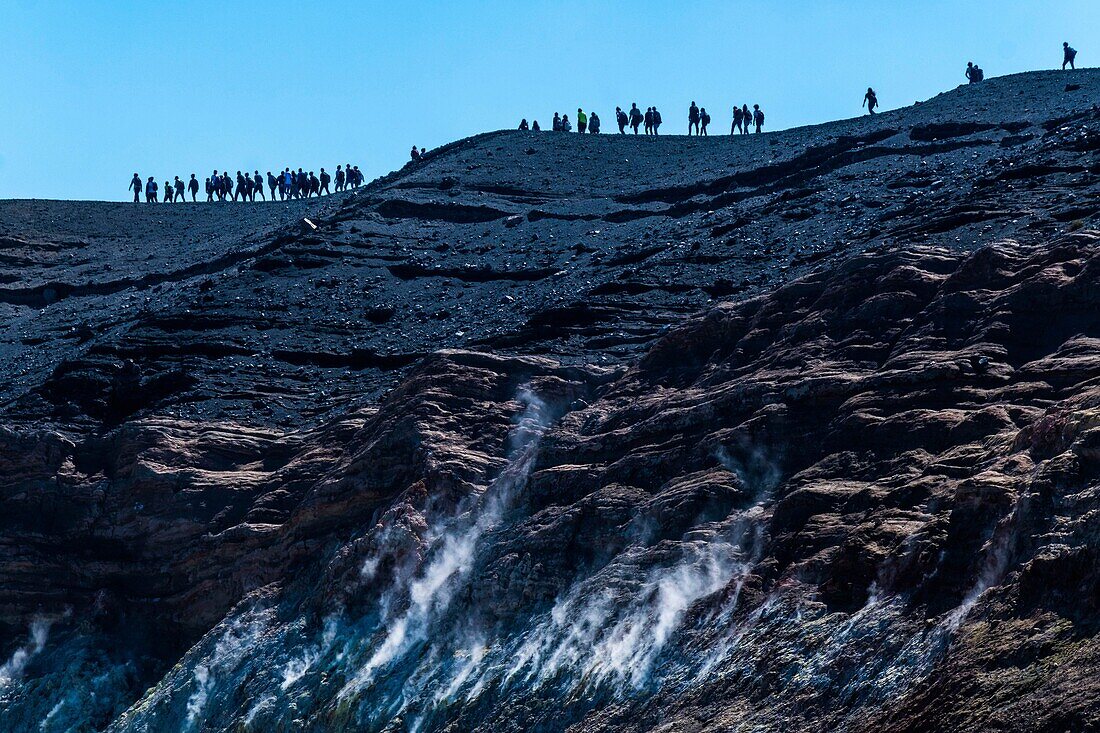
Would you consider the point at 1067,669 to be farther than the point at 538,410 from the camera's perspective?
No

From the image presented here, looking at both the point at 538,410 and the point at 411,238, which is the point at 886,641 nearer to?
the point at 538,410

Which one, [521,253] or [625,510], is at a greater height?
[521,253]

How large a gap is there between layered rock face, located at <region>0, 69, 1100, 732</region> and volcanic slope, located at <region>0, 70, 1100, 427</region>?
0.15m

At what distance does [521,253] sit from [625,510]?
531 inches

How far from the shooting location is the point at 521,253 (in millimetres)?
28797

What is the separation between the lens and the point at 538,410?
65.4 feet

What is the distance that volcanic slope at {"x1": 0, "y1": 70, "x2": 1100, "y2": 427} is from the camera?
74.2 ft

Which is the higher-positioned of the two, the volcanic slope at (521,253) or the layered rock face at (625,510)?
the volcanic slope at (521,253)

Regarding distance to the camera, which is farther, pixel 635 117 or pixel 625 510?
pixel 635 117

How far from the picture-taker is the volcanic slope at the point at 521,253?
22625 millimetres

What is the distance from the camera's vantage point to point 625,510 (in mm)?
15930

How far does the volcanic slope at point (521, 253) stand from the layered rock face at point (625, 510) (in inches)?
6.0

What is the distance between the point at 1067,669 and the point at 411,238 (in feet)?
77.0

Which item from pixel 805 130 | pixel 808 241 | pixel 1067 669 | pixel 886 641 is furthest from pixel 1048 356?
pixel 805 130
